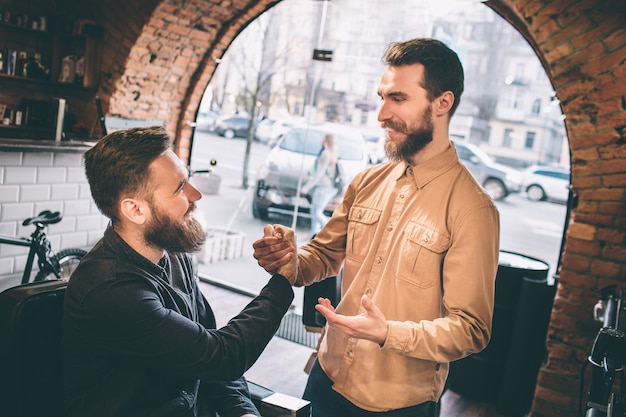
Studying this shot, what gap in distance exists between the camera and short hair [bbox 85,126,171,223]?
1508mm

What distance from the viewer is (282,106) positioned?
18.4 feet

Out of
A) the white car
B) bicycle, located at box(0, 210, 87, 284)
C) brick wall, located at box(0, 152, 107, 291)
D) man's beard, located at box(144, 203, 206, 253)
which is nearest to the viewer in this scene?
man's beard, located at box(144, 203, 206, 253)

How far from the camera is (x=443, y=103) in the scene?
1.49 meters

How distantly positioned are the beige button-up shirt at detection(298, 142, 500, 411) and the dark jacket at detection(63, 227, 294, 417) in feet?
0.97

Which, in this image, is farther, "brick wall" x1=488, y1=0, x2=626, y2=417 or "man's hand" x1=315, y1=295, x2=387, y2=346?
"brick wall" x1=488, y1=0, x2=626, y2=417

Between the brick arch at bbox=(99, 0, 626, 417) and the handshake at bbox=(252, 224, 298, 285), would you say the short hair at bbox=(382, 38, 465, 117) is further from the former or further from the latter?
the brick arch at bbox=(99, 0, 626, 417)

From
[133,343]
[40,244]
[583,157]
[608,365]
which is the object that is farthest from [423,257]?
[40,244]

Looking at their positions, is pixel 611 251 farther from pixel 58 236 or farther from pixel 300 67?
pixel 58 236

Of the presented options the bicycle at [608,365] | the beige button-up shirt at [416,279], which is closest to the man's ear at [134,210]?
the beige button-up shirt at [416,279]

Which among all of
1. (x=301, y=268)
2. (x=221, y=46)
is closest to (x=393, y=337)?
(x=301, y=268)

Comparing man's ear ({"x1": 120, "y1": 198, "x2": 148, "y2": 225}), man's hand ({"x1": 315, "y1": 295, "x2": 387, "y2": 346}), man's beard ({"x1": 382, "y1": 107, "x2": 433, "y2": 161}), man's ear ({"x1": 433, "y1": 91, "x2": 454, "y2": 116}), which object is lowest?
man's hand ({"x1": 315, "y1": 295, "x2": 387, "y2": 346})

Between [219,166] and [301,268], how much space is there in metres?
4.65

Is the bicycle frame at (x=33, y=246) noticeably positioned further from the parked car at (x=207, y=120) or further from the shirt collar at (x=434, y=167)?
the shirt collar at (x=434, y=167)

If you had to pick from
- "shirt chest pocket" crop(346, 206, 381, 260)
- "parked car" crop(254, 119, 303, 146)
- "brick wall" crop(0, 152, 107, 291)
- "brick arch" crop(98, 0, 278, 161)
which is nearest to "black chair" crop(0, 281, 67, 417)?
"shirt chest pocket" crop(346, 206, 381, 260)
